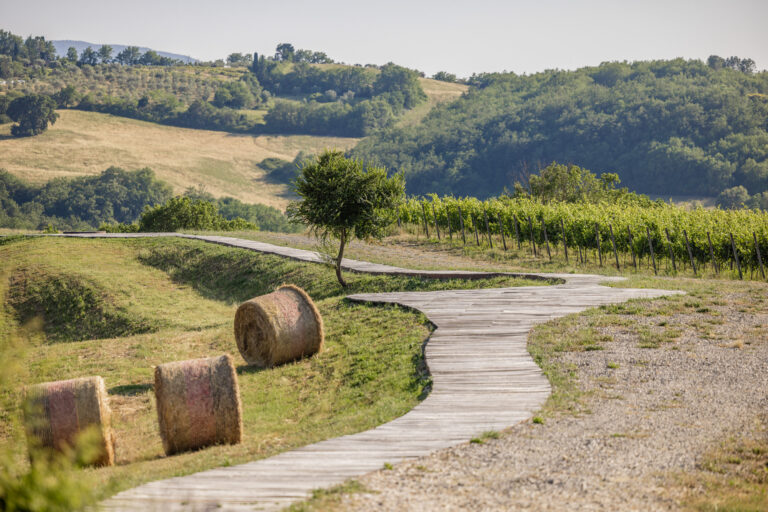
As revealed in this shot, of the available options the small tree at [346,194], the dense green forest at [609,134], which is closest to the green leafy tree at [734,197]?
the dense green forest at [609,134]

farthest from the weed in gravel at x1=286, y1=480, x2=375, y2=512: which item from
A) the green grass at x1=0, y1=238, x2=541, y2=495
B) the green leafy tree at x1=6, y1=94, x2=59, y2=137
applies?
the green leafy tree at x1=6, y1=94, x2=59, y2=137

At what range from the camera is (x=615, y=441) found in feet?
22.7

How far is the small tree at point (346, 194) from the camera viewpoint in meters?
20.7

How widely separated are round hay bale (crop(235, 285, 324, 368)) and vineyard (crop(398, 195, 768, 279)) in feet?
50.2

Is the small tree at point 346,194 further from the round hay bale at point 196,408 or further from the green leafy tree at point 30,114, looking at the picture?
the green leafy tree at point 30,114

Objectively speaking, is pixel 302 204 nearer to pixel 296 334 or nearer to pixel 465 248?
pixel 296 334

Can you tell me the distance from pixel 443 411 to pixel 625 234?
21582 mm

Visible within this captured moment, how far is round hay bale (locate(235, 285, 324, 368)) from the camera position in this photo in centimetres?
1388

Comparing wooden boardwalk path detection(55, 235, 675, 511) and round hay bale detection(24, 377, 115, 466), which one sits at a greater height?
wooden boardwalk path detection(55, 235, 675, 511)

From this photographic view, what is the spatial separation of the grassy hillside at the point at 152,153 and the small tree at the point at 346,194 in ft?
331

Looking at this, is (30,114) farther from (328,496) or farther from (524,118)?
(328,496)

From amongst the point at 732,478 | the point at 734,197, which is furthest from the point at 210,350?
the point at 734,197

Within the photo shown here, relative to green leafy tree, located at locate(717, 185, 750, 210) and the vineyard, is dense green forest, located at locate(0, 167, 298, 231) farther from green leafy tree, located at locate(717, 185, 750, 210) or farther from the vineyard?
the vineyard

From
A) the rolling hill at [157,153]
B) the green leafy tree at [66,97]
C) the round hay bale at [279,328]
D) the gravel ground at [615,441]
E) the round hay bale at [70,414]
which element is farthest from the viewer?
the green leafy tree at [66,97]
